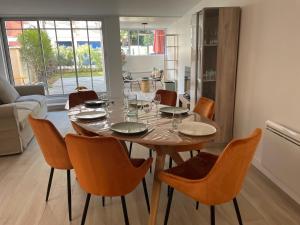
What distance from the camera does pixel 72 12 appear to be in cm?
520

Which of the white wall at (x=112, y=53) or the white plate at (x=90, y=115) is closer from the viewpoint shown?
the white plate at (x=90, y=115)

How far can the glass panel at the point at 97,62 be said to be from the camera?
6.29m

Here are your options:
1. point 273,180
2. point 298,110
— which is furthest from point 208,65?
point 273,180

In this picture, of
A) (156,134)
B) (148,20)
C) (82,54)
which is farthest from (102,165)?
(148,20)

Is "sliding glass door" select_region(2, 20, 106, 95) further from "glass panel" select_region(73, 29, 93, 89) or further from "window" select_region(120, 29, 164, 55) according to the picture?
"window" select_region(120, 29, 164, 55)

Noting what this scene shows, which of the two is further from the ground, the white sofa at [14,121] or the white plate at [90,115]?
the white plate at [90,115]

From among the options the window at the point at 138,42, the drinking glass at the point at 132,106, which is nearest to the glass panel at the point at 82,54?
the window at the point at 138,42

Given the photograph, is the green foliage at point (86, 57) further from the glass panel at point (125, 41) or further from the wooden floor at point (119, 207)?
the wooden floor at point (119, 207)

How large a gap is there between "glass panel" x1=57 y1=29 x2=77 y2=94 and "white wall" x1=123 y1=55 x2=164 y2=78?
3856 millimetres

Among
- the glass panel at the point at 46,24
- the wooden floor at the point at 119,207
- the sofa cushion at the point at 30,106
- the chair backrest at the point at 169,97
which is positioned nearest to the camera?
the wooden floor at the point at 119,207

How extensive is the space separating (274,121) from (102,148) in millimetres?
1832

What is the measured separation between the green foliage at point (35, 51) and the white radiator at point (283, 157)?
562cm

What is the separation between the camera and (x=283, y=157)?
2150 mm

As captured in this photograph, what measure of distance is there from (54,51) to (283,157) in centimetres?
585
